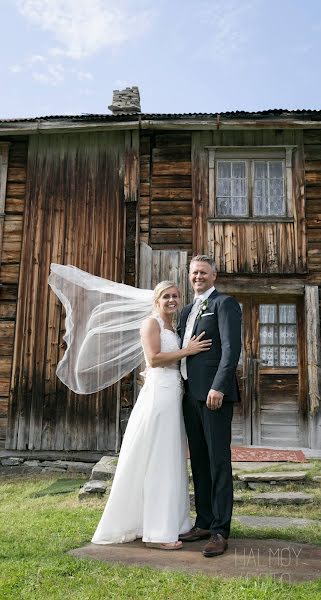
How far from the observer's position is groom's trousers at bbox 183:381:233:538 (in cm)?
355

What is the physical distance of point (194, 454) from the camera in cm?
388

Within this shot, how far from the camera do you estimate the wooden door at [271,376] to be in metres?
8.24

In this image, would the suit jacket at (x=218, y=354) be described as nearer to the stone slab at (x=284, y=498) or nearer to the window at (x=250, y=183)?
the stone slab at (x=284, y=498)

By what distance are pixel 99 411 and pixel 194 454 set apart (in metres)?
4.51

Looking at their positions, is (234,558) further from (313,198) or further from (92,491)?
(313,198)

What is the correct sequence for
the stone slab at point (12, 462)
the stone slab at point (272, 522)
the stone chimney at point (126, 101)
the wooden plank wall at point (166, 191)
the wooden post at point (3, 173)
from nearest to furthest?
the stone slab at point (272, 522) → the stone slab at point (12, 462) → the wooden plank wall at point (166, 191) → the wooden post at point (3, 173) → the stone chimney at point (126, 101)

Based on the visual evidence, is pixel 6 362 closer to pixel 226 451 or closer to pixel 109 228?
pixel 109 228

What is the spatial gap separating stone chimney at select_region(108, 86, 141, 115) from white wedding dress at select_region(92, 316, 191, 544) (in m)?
7.48

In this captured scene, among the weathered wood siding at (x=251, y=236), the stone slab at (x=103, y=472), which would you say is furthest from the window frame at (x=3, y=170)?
the stone slab at (x=103, y=472)

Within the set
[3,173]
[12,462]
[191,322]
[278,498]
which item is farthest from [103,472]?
[3,173]

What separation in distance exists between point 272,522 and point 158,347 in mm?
2126


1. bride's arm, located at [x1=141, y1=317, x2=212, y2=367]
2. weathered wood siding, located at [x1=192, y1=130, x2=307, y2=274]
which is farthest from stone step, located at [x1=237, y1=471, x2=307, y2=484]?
weathered wood siding, located at [x1=192, y1=130, x2=307, y2=274]

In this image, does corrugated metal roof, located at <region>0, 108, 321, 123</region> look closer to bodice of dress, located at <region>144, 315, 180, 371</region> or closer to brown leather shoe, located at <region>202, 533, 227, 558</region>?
bodice of dress, located at <region>144, 315, 180, 371</region>

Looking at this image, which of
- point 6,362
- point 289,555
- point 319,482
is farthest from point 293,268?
point 289,555
